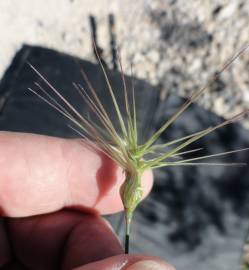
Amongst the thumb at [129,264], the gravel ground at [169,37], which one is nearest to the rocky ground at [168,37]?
the gravel ground at [169,37]

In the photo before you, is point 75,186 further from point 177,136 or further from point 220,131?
point 220,131

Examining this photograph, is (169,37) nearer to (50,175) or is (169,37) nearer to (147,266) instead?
(50,175)

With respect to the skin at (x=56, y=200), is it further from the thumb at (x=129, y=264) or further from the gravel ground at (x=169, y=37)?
the gravel ground at (x=169, y=37)

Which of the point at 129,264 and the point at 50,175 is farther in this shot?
the point at 50,175

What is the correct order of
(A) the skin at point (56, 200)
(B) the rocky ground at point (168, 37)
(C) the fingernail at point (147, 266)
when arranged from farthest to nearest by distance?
(B) the rocky ground at point (168, 37) → (A) the skin at point (56, 200) → (C) the fingernail at point (147, 266)

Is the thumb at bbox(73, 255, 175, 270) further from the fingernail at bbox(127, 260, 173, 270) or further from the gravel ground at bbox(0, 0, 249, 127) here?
the gravel ground at bbox(0, 0, 249, 127)

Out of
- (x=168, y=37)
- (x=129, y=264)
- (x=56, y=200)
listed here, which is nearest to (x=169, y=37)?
(x=168, y=37)

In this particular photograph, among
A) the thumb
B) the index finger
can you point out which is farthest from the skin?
the thumb
